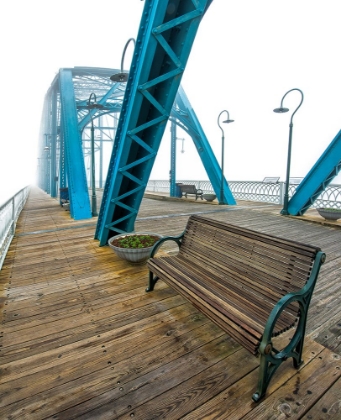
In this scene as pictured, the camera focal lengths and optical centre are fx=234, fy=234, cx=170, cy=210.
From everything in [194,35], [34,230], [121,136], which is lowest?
[34,230]

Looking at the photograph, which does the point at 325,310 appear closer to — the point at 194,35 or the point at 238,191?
the point at 194,35

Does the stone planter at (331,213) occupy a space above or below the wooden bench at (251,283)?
below

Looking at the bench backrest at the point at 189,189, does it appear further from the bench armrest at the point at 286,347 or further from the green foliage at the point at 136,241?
the bench armrest at the point at 286,347

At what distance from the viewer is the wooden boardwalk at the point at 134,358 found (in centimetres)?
173

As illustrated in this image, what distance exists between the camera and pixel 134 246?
432cm

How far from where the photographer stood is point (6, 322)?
273 cm

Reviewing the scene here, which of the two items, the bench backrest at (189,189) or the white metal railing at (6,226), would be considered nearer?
the white metal railing at (6,226)

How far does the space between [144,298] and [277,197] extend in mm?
13054

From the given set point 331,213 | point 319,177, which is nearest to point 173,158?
point 319,177

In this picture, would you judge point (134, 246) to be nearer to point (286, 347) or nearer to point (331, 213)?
point (286, 347)

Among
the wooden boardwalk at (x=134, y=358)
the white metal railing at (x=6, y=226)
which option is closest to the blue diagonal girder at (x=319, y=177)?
the wooden boardwalk at (x=134, y=358)

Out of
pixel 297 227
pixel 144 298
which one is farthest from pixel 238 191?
pixel 144 298

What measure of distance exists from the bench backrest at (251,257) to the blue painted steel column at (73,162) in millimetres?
6721

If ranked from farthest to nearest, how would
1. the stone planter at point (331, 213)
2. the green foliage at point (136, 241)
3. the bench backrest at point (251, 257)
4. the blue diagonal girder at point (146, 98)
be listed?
the stone planter at point (331, 213) < the green foliage at point (136, 241) < the blue diagonal girder at point (146, 98) < the bench backrest at point (251, 257)
